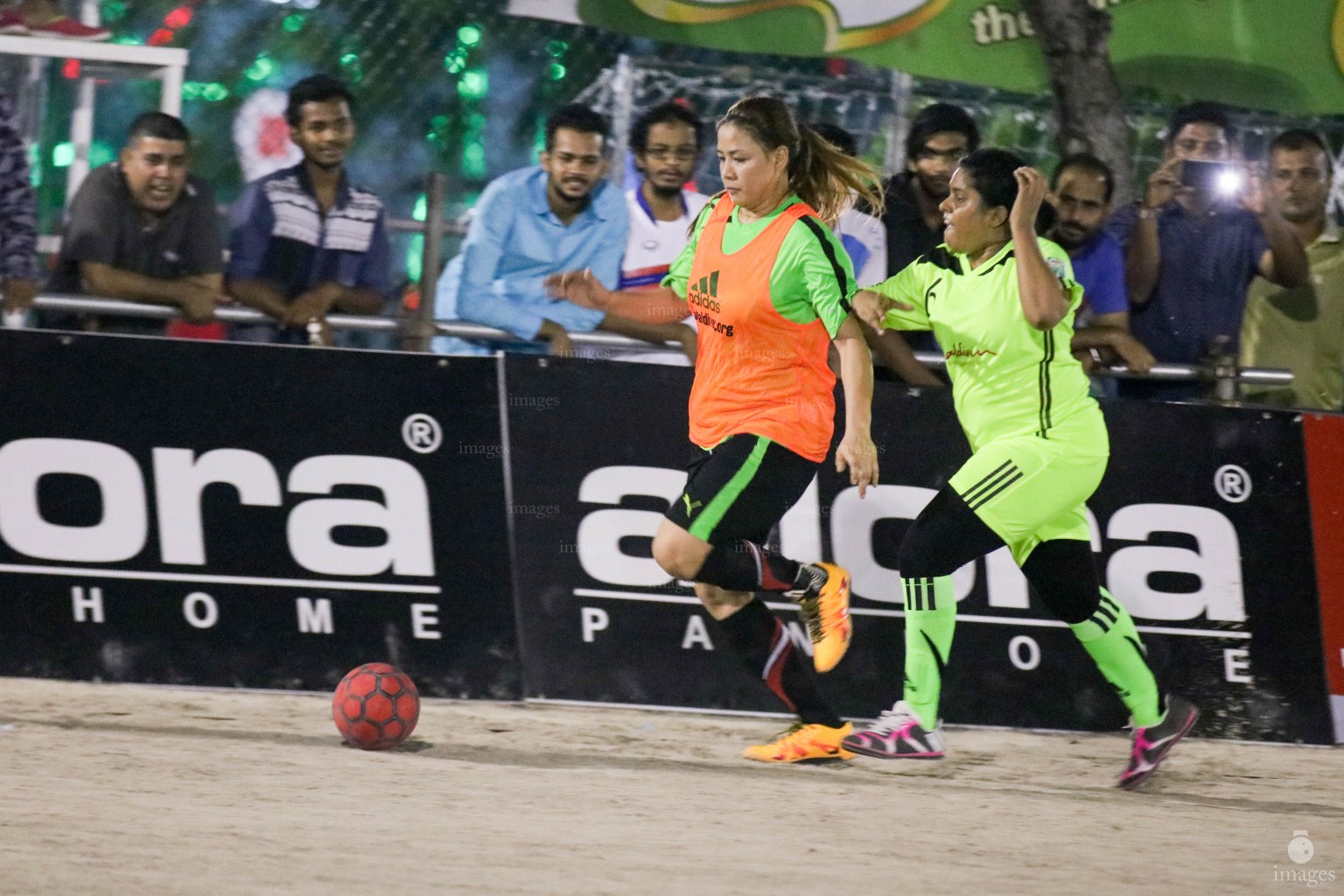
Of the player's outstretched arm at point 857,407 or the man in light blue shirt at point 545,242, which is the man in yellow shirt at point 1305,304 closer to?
the man in light blue shirt at point 545,242

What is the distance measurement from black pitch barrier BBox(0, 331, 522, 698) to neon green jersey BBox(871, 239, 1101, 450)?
1991 mm

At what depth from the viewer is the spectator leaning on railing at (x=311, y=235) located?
7.66 metres

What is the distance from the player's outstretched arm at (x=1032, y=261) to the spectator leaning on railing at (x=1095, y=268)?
1.76 meters

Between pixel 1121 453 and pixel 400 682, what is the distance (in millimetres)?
3208

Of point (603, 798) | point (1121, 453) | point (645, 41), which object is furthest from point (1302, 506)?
point (645, 41)

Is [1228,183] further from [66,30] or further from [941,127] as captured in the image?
[66,30]

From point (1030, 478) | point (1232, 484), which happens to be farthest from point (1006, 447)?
point (1232, 484)

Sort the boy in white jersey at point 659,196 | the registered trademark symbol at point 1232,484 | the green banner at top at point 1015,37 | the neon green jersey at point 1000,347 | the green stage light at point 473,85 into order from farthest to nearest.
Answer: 1. the green stage light at point 473,85
2. the green banner at top at point 1015,37
3. the boy in white jersey at point 659,196
4. the registered trademark symbol at point 1232,484
5. the neon green jersey at point 1000,347

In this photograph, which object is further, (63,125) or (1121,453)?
(63,125)

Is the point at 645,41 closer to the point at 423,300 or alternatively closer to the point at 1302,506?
the point at 423,300

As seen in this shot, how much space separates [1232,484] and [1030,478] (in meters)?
1.68

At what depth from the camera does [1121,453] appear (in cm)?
747

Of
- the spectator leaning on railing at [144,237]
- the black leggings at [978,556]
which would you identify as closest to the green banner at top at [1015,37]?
the spectator leaning on railing at [144,237]

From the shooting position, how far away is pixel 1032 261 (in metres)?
6.04
